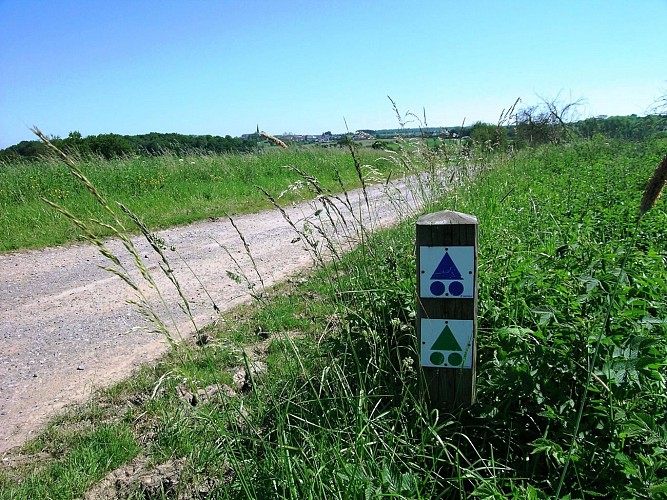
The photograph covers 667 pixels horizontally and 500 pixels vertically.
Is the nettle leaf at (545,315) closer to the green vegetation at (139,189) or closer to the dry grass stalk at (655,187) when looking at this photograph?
the dry grass stalk at (655,187)

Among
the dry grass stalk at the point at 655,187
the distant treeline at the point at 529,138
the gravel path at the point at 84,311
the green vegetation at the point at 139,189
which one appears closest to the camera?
the dry grass stalk at the point at 655,187

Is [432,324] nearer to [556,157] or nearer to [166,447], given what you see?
[166,447]

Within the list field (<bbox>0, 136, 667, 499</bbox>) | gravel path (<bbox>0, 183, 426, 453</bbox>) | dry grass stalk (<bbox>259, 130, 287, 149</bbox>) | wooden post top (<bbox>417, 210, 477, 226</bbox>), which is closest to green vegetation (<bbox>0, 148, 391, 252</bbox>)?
gravel path (<bbox>0, 183, 426, 453</bbox>)

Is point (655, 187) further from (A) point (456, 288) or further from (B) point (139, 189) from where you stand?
(B) point (139, 189)

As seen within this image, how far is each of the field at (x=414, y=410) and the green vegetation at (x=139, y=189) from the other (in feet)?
16.1

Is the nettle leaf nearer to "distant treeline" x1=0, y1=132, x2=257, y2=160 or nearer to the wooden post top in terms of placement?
the wooden post top

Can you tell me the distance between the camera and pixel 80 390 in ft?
12.3

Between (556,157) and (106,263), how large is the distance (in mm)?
10855

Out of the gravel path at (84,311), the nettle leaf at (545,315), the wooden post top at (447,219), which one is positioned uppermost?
the wooden post top at (447,219)

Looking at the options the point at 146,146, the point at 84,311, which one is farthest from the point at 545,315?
the point at 146,146

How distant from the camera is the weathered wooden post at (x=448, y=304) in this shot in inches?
87.1

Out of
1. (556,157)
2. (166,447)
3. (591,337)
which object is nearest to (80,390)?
(166,447)

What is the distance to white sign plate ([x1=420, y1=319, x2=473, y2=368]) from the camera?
88.9 inches

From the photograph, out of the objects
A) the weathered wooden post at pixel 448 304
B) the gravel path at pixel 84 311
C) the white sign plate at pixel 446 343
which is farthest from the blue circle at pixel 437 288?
the gravel path at pixel 84 311
